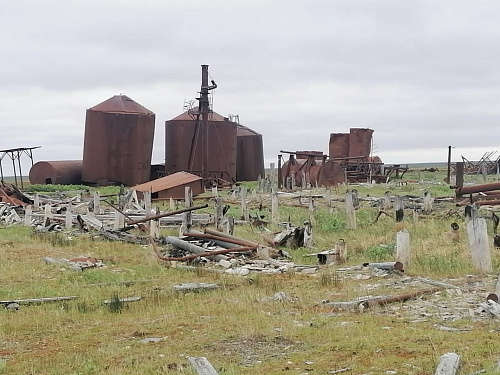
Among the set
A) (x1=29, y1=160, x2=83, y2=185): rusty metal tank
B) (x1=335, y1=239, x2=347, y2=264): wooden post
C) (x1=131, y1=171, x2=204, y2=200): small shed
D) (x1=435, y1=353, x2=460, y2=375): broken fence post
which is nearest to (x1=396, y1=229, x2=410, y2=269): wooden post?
(x1=335, y1=239, x2=347, y2=264): wooden post

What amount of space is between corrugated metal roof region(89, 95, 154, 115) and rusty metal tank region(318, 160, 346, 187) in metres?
11.3

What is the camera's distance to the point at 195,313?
9.38 metres

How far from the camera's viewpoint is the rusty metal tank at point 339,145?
189ft

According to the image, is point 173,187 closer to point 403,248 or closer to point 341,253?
point 341,253

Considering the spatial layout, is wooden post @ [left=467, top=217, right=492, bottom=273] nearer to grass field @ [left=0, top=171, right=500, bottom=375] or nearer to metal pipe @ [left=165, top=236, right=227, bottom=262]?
grass field @ [left=0, top=171, right=500, bottom=375]

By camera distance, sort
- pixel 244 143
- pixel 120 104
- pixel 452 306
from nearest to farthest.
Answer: pixel 452 306
pixel 120 104
pixel 244 143

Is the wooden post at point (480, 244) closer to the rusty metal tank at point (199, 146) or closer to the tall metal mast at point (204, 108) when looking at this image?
the tall metal mast at point (204, 108)

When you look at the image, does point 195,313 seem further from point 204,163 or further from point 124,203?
point 204,163

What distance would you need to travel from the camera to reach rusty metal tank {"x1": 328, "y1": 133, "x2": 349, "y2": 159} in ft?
189

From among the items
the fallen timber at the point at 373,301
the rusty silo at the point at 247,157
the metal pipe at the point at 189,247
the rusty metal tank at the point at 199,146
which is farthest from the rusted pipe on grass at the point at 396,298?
the rusty silo at the point at 247,157

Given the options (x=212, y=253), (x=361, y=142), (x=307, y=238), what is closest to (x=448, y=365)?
(x=212, y=253)

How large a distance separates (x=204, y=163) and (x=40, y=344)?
31.9 meters

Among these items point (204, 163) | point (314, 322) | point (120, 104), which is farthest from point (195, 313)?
point (120, 104)

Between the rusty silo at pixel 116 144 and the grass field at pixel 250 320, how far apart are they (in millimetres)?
26409
